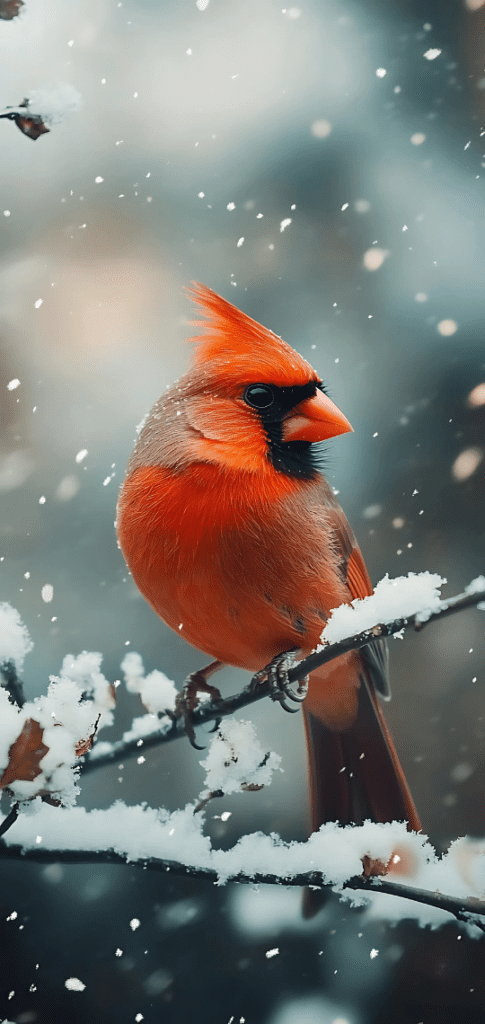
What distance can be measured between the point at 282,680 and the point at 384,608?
0.49 ft

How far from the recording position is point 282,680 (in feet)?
2.71

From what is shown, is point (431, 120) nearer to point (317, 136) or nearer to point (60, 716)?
point (317, 136)

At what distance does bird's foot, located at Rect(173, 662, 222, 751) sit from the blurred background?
0.06ft

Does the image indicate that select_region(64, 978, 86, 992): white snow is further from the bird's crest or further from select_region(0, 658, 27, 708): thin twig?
the bird's crest

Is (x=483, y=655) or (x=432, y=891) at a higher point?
(x=483, y=655)

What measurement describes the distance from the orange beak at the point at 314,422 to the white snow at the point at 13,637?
0.41 m

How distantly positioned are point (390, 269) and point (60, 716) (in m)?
0.74

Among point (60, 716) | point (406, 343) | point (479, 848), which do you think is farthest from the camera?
point (406, 343)

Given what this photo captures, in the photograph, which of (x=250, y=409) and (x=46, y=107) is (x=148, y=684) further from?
(x=46, y=107)

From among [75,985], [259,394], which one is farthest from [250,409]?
[75,985]

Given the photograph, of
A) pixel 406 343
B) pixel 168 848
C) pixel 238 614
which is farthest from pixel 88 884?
pixel 406 343

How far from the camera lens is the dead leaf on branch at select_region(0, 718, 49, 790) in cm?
76

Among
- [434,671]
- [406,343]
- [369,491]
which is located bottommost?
[434,671]

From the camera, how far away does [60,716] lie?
80 centimetres
